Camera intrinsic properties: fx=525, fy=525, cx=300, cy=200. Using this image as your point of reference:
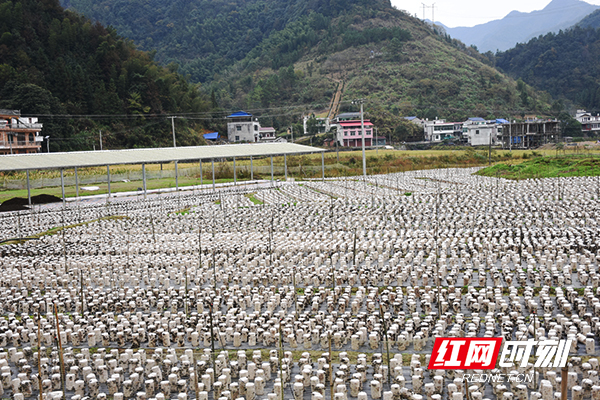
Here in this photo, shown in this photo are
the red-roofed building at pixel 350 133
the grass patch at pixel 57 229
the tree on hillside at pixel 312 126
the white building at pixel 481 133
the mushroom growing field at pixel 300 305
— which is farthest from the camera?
the tree on hillside at pixel 312 126

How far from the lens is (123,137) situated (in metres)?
61.6

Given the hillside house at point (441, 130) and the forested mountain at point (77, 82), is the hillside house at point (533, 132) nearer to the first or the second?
the hillside house at point (441, 130)

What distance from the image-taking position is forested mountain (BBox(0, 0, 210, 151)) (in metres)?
57.3

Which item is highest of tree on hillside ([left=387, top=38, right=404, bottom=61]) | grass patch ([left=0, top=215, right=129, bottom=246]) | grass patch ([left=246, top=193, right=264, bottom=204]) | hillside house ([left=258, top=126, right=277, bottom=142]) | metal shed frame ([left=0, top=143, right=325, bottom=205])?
tree on hillside ([left=387, top=38, right=404, bottom=61])

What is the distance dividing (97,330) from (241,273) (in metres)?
4.06

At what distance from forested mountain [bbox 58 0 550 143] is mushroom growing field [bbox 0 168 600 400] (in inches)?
2526

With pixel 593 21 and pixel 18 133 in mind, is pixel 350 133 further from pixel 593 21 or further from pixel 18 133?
pixel 593 21

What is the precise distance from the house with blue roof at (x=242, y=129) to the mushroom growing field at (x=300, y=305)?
60137 mm

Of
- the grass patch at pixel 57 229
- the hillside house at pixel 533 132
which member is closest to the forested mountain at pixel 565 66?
the hillside house at pixel 533 132

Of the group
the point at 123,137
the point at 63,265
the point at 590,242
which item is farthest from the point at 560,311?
the point at 123,137

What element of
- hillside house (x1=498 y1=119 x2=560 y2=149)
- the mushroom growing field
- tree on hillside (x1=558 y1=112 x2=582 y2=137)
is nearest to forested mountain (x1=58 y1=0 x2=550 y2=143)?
tree on hillside (x1=558 y1=112 x2=582 y2=137)

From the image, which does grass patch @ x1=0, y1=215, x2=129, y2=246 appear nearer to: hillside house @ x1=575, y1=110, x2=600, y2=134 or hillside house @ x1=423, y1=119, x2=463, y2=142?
hillside house @ x1=423, y1=119, x2=463, y2=142

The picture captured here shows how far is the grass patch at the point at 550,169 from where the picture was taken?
104 feet

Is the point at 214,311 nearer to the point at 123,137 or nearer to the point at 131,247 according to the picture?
the point at 131,247
